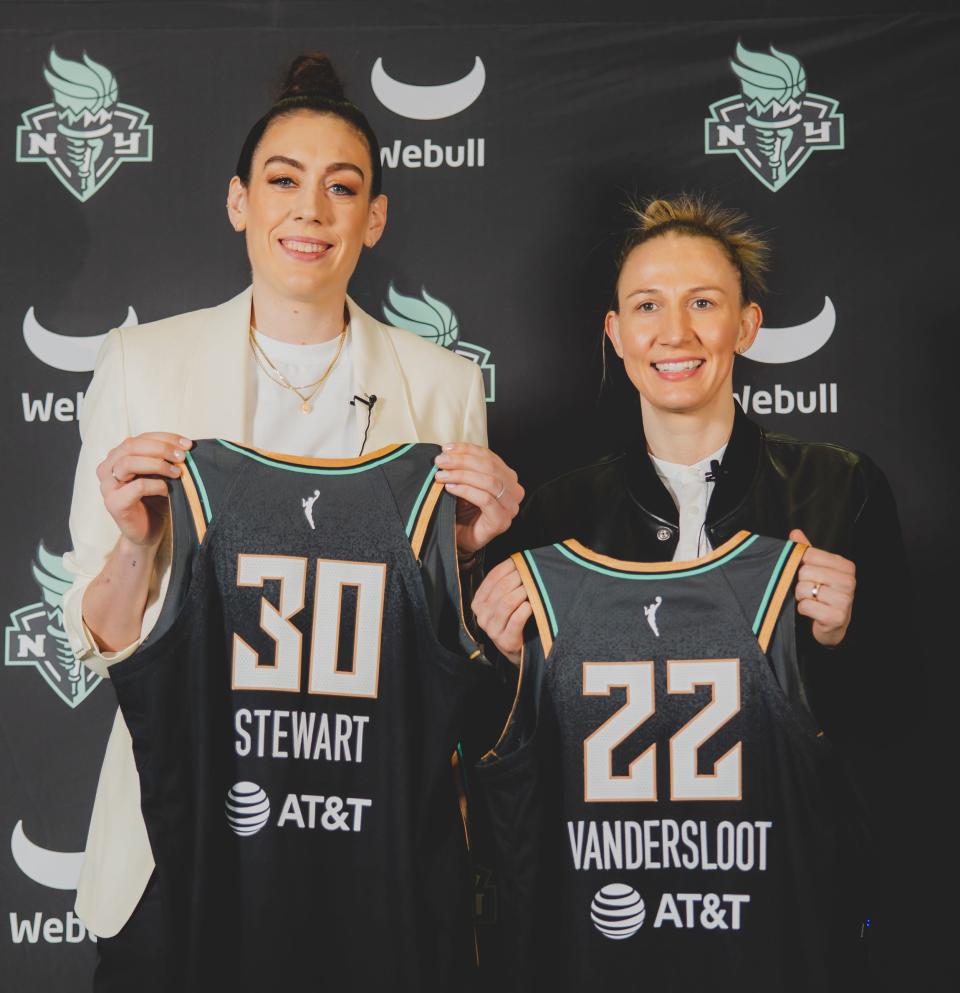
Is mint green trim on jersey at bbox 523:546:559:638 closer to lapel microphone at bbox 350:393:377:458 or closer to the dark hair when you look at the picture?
lapel microphone at bbox 350:393:377:458

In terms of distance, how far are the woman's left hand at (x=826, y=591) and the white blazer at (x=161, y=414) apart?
70 cm

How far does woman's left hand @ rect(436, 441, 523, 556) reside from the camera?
1.99 meters

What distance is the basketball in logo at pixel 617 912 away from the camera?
189cm

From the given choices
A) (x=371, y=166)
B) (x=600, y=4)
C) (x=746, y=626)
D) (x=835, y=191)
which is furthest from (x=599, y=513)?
(x=600, y=4)

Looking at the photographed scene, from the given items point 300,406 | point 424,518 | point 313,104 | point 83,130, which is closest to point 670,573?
point 424,518

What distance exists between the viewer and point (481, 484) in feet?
6.51

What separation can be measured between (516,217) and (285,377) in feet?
3.08

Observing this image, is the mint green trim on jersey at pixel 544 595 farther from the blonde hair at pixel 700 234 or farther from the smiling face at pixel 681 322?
the blonde hair at pixel 700 234

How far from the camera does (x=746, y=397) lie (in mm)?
2928

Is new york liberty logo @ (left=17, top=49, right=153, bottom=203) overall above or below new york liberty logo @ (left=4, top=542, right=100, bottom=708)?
above

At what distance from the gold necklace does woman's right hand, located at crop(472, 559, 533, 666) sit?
50cm

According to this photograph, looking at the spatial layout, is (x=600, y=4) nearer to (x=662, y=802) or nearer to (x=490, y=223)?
(x=490, y=223)

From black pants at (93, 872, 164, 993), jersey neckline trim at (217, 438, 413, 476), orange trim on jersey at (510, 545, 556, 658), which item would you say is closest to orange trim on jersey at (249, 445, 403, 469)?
jersey neckline trim at (217, 438, 413, 476)

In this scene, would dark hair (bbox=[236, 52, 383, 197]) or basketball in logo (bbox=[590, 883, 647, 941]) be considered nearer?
basketball in logo (bbox=[590, 883, 647, 941])
